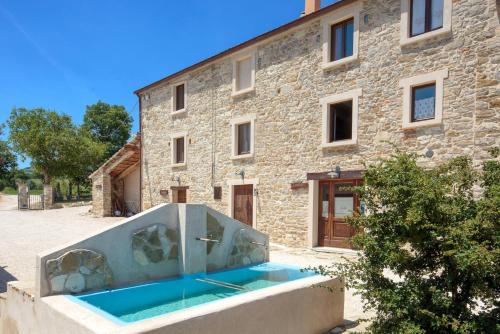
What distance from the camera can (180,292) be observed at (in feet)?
15.9

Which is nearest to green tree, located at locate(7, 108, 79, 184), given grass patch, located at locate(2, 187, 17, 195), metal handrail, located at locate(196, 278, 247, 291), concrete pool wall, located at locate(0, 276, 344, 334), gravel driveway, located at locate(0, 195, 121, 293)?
gravel driveway, located at locate(0, 195, 121, 293)

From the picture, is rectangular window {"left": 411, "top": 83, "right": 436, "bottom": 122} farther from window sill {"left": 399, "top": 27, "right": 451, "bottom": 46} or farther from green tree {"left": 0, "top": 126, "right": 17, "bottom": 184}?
green tree {"left": 0, "top": 126, "right": 17, "bottom": 184}

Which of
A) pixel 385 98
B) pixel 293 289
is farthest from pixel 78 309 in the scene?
pixel 385 98

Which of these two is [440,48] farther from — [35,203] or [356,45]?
[35,203]

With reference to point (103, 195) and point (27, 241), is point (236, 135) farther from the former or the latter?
point (103, 195)

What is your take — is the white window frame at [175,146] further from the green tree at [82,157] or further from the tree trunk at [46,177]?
the tree trunk at [46,177]

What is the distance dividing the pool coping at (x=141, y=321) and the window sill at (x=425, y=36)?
753 cm

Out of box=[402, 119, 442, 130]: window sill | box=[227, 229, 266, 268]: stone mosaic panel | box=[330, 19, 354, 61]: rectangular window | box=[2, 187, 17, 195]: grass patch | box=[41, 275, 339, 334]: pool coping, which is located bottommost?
box=[2, 187, 17, 195]: grass patch

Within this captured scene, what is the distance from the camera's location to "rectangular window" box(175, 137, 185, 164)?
52.1 ft

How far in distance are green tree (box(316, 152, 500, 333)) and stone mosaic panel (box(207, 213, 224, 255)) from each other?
2.36 meters

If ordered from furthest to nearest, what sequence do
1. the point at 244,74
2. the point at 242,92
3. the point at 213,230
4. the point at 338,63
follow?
the point at 244,74
the point at 242,92
the point at 338,63
the point at 213,230

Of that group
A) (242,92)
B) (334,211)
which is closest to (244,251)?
(334,211)

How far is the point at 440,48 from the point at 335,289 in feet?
22.7

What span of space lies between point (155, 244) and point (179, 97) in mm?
12136
